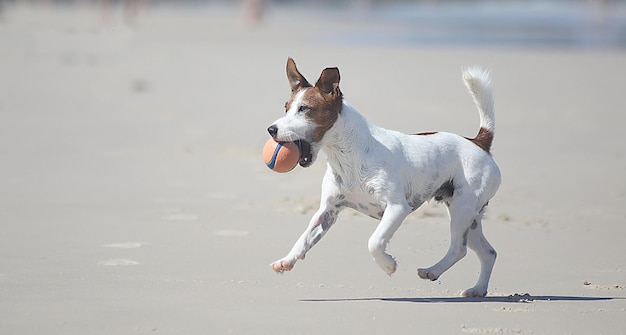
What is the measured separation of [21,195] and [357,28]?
3052cm

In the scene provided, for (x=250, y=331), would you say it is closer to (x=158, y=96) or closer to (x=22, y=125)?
(x=22, y=125)

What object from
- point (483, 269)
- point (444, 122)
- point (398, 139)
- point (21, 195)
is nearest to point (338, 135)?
point (398, 139)

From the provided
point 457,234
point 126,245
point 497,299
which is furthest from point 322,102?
point 126,245

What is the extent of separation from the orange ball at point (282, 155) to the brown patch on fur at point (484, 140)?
1.21 m

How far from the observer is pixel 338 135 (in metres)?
5.97

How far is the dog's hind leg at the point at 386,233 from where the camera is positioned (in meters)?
5.82

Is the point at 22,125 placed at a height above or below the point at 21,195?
below

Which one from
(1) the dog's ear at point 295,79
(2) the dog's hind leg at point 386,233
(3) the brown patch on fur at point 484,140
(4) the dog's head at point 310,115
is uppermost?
(1) the dog's ear at point 295,79

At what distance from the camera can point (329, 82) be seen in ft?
19.2

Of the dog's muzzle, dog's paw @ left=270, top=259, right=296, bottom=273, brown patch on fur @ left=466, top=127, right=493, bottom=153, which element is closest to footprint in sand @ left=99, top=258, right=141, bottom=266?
dog's paw @ left=270, top=259, right=296, bottom=273

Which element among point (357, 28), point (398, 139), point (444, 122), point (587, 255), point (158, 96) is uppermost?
point (398, 139)

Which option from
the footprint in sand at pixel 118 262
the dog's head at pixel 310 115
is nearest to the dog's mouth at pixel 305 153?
the dog's head at pixel 310 115

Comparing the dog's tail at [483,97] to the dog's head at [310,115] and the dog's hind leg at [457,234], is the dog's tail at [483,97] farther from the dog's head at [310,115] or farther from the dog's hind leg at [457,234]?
the dog's head at [310,115]

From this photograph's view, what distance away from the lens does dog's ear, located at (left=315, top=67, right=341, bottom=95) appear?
5.81 meters
